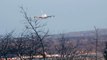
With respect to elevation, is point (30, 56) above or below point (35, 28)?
below

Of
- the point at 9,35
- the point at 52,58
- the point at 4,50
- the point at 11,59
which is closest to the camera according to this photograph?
the point at 4,50

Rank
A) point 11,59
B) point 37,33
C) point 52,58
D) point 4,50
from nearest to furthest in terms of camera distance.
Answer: point 37,33 < point 4,50 < point 52,58 < point 11,59

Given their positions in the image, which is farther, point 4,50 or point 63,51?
point 63,51

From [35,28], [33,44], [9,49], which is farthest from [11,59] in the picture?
[35,28]

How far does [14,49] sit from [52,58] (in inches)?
109

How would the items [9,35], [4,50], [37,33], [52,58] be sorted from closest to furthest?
[37,33] → [4,50] → [52,58] → [9,35]

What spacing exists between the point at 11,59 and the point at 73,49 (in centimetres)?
613

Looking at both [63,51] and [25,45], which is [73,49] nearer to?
[63,51]

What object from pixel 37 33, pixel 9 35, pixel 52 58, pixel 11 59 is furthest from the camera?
pixel 11 59

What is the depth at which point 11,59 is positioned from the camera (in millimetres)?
33156

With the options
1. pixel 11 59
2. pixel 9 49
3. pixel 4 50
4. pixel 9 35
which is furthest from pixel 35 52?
pixel 11 59

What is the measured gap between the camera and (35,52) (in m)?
21.9

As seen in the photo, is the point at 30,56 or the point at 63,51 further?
the point at 63,51

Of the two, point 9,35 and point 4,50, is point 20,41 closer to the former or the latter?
point 4,50
